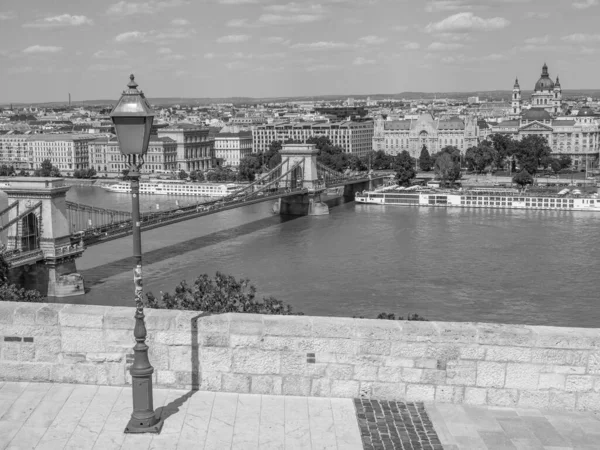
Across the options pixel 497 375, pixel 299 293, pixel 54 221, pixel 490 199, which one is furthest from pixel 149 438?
pixel 490 199

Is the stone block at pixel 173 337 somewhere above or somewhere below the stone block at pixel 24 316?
below

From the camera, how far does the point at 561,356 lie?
3121mm

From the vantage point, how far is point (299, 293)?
54.4 ft

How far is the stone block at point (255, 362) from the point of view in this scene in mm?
3234

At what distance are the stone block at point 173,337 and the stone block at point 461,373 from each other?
914mm

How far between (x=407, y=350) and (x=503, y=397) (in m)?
0.37

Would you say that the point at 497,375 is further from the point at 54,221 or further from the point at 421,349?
the point at 54,221

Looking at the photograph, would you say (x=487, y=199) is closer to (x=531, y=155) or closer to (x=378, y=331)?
(x=531, y=155)

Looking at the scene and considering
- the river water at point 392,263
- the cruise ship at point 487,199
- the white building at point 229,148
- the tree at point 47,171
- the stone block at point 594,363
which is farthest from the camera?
the white building at point 229,148

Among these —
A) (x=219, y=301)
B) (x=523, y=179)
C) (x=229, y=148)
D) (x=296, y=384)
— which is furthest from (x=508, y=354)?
(x=229, y=148)

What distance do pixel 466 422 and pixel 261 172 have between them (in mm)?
47918

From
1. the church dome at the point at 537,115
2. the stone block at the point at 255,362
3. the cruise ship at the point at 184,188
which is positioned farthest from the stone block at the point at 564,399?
the church dome at the point at 537,115

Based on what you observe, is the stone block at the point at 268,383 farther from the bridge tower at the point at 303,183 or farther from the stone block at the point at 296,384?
the bridge tower at the point at 303,183

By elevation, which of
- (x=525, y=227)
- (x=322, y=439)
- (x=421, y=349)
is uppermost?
(x=421, y=349)
